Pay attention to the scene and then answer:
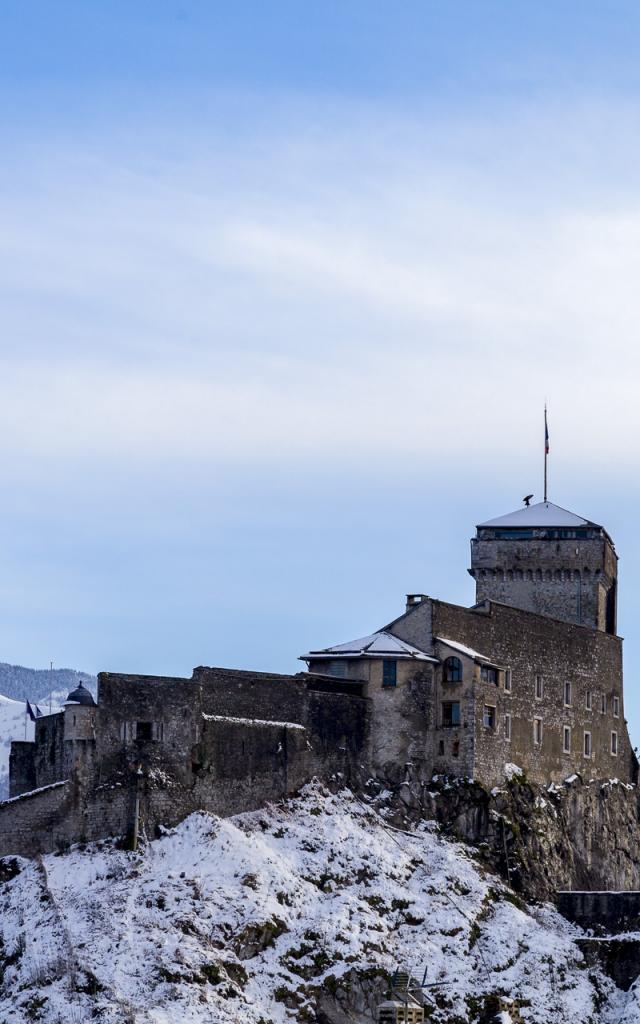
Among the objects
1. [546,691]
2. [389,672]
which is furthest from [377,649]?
[546,691]

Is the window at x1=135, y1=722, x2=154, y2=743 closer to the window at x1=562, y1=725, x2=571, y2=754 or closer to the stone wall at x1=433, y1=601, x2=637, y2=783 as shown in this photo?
the stone wall at x1=433, y1=601, x2=637, y2=783

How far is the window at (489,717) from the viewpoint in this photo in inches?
4316

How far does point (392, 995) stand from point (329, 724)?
643 inches

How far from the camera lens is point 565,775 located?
4557 inches

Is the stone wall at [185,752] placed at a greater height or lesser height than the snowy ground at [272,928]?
greater

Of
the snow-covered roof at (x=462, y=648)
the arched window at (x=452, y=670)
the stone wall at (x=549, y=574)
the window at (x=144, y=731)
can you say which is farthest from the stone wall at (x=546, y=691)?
the window at (x=144, y=731)

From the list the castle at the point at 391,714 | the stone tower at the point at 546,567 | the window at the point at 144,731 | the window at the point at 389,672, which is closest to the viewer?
the castle at the point at 391,714

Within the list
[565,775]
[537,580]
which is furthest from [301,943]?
[537,580]

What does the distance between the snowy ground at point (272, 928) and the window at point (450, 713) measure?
6.00 meters

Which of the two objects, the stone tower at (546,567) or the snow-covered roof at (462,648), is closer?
A: the snow-covered roof at (462,648)

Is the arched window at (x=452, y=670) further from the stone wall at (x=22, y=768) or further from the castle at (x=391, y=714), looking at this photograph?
the stone wall at (x=22, y=768)

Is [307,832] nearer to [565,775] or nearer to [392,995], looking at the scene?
[392,995]

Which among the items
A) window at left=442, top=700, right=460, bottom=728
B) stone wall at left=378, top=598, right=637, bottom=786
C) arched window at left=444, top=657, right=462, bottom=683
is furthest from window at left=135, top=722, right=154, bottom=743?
arched window at left=444, top=657, right=462, bottom=683

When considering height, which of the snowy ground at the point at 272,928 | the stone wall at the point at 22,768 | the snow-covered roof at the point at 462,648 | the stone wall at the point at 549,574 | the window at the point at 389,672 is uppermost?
the stone wall at the point at 549,574
